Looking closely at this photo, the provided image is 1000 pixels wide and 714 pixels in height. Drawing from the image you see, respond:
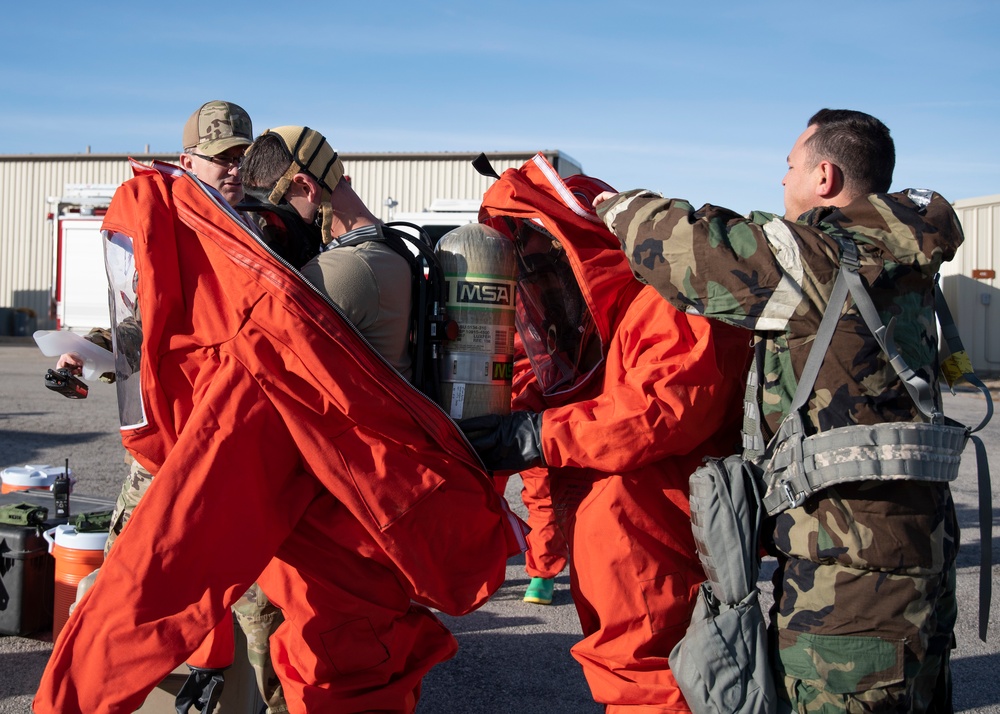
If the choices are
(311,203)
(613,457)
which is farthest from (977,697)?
(311,203)

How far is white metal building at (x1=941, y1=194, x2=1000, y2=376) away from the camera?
16.4 metres

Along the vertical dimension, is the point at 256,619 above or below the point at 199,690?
above

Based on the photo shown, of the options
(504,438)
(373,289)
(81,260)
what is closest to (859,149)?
(504,438)

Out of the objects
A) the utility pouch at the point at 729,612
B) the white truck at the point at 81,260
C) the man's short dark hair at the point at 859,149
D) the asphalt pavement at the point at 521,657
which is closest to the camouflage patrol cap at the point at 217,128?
the asphalt pavement at the point at 521,657

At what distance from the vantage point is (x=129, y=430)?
2.60m

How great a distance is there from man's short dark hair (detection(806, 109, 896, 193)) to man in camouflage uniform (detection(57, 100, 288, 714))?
1.70m

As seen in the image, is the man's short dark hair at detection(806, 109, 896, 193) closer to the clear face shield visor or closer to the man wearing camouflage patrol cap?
the clear face shield visor

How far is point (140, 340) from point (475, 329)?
104 centimetres

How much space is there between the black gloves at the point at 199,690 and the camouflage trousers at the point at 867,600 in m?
1.84

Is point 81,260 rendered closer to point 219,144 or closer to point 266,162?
point 219,144

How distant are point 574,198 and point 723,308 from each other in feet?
2.38

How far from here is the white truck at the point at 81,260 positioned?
55.8ft

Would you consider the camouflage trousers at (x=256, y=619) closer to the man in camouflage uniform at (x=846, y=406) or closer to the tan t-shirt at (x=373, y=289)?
the tan t-shirt at (x=373, y=289)

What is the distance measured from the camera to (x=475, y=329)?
2.68m
